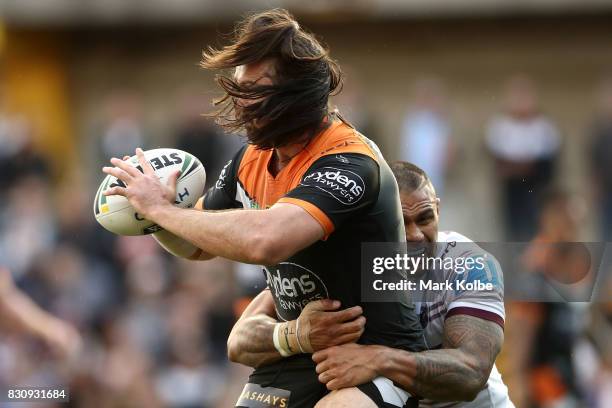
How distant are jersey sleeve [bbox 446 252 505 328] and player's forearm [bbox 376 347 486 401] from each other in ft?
0.87

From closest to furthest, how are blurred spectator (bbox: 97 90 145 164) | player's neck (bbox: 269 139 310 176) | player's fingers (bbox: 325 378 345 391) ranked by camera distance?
player's fingers (bbox: 325 378 345 391)
player's neck (bbox: 269 139 310 176)
blurred spectator (bbox: 97 90 145 164)

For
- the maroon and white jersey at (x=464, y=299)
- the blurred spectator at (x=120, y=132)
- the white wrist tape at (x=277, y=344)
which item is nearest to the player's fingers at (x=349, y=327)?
the white wrist tape at (x=277, y=344)

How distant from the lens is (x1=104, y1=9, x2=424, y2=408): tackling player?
5121 mm

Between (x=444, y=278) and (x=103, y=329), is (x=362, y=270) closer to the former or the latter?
(x=444, y=278)

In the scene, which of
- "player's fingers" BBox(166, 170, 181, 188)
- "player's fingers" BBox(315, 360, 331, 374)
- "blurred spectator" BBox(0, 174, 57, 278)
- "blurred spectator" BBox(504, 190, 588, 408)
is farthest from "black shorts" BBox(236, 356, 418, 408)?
"blurred spectator" BBox(0, 174, 57, 278)

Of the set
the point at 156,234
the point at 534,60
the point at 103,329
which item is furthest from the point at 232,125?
the point at 534,60

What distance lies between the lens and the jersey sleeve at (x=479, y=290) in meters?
5.63

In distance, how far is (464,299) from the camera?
5.69 m

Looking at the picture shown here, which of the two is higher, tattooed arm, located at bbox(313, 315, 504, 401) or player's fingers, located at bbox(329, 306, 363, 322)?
player's fingers, located at bbox(329, 306, 363, 322)

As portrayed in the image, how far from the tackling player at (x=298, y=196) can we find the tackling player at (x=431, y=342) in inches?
3.6

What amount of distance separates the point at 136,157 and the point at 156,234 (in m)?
0.41

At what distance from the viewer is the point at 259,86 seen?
17.6 ft

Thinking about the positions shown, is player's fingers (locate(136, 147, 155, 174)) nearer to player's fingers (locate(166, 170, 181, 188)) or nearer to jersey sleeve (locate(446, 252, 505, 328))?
player's fingers (locate(166, 170, 181, 188))

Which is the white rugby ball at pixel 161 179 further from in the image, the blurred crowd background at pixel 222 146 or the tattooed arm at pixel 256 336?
the blurred crowd background at pixel 222 146
